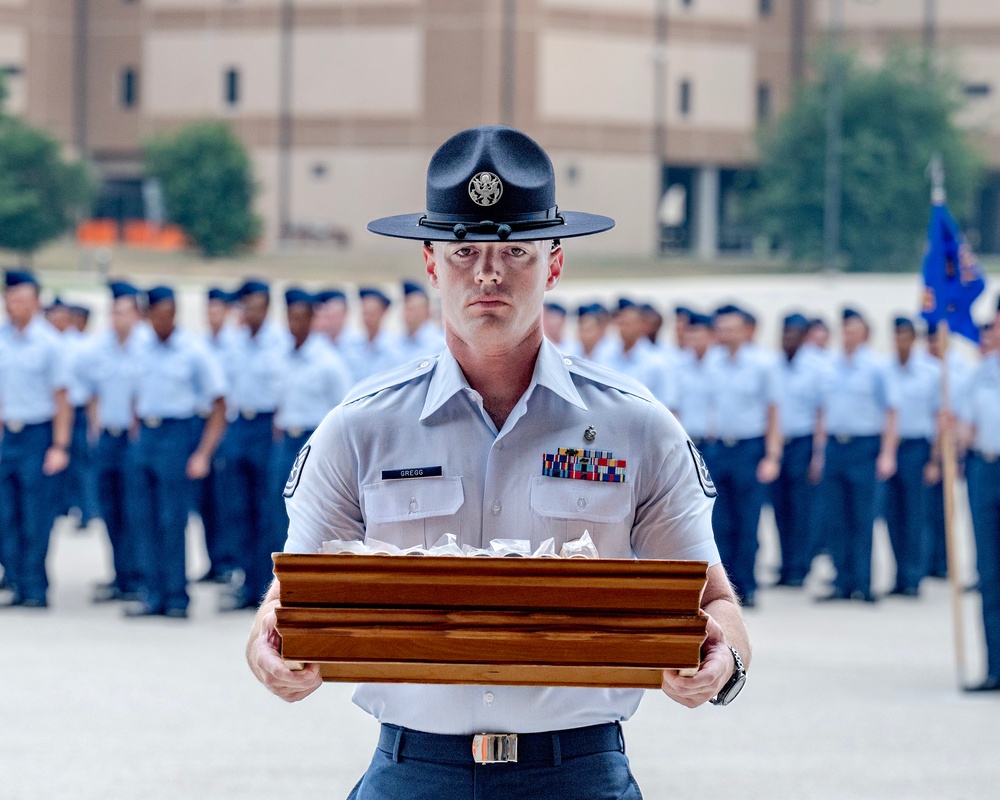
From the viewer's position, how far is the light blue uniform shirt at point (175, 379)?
12375 millimetres

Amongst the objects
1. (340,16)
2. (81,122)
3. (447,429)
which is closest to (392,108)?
(340,16)

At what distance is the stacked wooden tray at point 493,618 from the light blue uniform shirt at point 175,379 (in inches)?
381

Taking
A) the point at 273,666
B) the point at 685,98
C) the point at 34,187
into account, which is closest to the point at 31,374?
the point at 273,666

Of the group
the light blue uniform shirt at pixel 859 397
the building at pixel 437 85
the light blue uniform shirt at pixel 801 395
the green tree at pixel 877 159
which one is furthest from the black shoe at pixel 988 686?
the building at pixel 437 85

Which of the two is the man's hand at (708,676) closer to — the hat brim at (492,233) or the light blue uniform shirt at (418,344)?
the hat brim at (492,233)

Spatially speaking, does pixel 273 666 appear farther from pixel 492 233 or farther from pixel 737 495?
pixel 737 495

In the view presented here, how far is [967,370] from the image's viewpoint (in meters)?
15.2

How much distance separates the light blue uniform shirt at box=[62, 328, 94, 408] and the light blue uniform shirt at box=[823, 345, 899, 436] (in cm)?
559

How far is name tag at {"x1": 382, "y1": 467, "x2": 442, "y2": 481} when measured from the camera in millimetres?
3299

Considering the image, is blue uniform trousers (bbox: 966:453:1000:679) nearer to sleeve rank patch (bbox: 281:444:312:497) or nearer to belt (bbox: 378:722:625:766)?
belt (bbox: 378:722:625:766)

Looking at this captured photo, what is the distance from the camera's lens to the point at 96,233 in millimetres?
58031

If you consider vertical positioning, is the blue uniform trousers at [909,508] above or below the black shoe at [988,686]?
above

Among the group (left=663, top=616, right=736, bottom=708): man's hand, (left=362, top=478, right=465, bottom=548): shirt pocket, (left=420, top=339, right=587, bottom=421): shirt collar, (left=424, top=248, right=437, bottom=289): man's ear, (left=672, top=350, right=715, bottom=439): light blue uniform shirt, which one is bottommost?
(left=672, top=350, right=715, bottom=439): light blue uniform shirt

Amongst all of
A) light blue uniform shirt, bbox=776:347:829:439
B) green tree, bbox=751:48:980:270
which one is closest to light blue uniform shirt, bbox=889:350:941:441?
light blue uniform shirt, bbox=776:347:829:439
